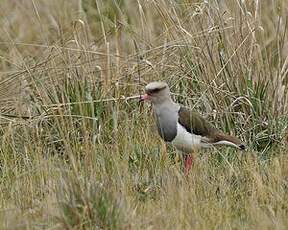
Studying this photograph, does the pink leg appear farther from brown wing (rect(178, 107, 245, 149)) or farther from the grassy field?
brown wing (rect(178, 107, 245, 149))

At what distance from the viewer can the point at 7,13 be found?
10.2 m

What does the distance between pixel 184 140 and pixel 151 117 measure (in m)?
0.99

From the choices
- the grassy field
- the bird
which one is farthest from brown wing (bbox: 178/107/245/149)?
the grassy field

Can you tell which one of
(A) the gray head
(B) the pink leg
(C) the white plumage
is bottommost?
(B) the pink leg

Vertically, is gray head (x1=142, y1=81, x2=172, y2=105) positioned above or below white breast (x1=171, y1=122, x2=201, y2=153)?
above

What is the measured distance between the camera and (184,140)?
608cm

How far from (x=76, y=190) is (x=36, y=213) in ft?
1.47

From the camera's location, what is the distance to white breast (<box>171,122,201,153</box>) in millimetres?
6078

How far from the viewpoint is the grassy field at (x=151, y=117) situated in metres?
5.36

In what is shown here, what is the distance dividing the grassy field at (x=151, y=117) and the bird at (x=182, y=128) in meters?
0.12

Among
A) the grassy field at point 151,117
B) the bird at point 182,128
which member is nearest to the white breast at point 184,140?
the bird at point 182,128

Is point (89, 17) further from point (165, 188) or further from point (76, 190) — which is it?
point (76, 190)

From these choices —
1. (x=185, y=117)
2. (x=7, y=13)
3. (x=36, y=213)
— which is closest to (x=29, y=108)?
(x=185, y=117)

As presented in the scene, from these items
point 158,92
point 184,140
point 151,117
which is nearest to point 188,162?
point 184,140
